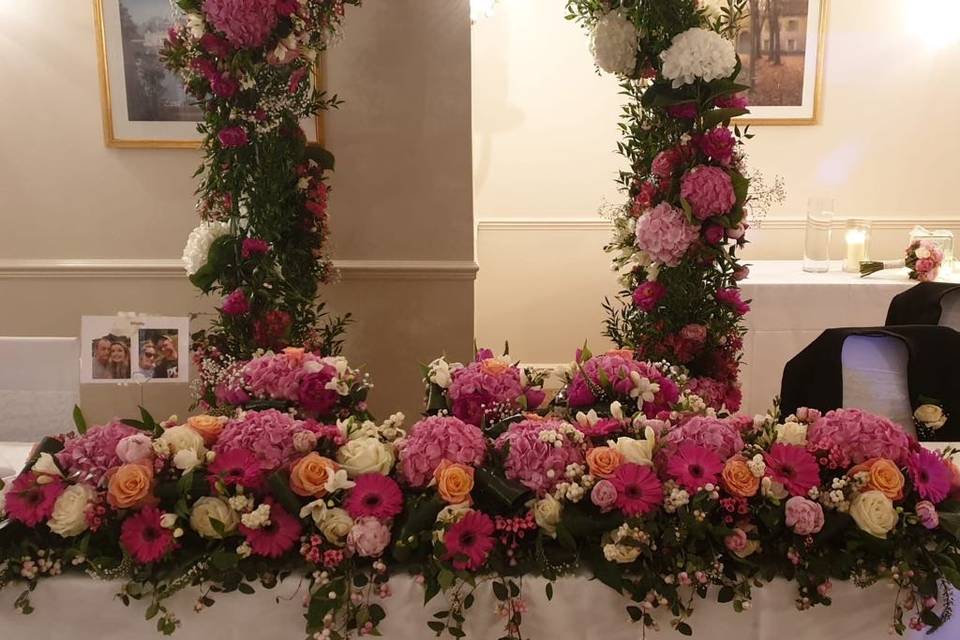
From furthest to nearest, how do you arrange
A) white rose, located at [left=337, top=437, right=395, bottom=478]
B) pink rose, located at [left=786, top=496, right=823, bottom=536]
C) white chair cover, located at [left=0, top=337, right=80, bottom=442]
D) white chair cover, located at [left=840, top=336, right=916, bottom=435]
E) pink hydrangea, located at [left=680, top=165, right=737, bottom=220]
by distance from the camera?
pink hydrangea, located at [left=680, top=165, right=737, bottom=220]
white chair cover, located at [left=0, top=337, right=80, bottom=442]
white chair cover, located at [left=840, top=336, right=916, bottom=435]
white rose, located at [left=337, top=437, right=395, bottom=478]
pink rose, located at [left=786, top=496, right=823, bottom=536]

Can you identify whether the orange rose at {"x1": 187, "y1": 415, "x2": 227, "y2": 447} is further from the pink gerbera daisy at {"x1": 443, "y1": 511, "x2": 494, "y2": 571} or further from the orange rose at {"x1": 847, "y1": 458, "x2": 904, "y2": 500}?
the orange rose at {"x1": 847, "y1": 458, "x2": 904, "y2": 500}

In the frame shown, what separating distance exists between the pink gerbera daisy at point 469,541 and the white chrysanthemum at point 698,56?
1814 mm

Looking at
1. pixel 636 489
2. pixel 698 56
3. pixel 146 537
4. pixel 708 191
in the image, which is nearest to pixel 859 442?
pixel 636 489

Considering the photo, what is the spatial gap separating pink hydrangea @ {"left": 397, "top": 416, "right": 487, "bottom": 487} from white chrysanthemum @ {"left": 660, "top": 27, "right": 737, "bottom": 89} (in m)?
1.67

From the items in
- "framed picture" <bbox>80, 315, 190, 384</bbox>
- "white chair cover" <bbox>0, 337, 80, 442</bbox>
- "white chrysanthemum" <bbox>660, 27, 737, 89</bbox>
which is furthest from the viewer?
"white chrysanthemum" <bbox>660, 27, 737, 89</bbox>

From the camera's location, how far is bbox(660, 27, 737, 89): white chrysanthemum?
248 cm

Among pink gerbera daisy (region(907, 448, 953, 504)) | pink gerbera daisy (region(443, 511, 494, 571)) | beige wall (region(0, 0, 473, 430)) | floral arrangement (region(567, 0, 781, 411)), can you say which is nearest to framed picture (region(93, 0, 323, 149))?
beige wall (region(0, 0, 473, 430))

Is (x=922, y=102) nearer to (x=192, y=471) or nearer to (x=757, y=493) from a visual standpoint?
(x=757, y=493)

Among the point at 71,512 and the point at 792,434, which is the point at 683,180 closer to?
the point at 792,434

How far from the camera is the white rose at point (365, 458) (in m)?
1.30

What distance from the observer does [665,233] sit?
2.68 meters

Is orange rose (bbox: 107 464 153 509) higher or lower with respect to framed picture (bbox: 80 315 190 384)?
lower

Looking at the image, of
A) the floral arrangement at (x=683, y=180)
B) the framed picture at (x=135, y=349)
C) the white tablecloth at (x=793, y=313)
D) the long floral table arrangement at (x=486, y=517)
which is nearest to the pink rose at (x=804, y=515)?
the long floral table arrangement at (x=486, y=517)

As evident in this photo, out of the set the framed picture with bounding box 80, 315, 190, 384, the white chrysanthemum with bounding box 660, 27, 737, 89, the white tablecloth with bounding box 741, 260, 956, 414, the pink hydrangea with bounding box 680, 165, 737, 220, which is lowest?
the white tablecloth with bounding box 741, 260, 956, 414
